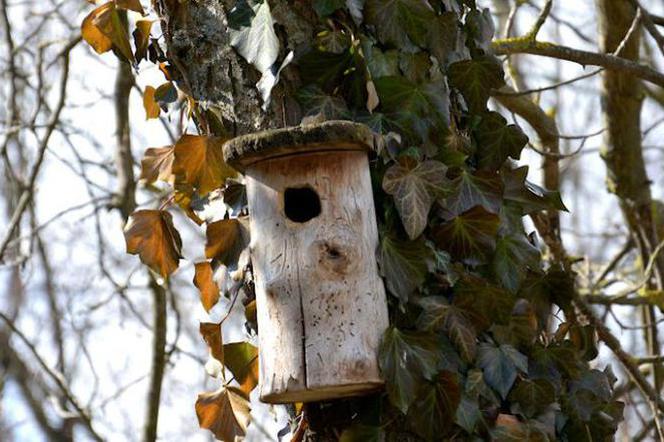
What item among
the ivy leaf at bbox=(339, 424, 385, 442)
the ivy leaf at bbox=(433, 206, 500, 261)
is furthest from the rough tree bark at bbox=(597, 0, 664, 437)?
the ivy leaf at bbox=(339, 424, 385, 442)

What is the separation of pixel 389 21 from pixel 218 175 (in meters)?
0.47

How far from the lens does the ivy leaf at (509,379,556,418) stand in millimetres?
2178

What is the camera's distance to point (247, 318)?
2273mm

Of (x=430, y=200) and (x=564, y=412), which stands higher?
(x=430, y=200)

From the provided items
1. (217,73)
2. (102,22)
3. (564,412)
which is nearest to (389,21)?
(217,73)

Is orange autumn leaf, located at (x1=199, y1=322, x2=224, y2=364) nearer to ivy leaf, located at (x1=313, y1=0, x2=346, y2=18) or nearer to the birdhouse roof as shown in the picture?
the birdhouse roof

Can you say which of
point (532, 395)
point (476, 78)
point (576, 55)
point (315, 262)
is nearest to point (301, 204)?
point (315, 262)

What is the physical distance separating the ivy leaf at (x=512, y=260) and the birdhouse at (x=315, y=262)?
287 mm

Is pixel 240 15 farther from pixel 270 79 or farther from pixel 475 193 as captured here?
pixel 475 193

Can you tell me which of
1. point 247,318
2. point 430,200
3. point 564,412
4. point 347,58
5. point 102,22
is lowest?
point 564,412

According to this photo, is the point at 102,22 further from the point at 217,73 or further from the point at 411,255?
the point at 411,255

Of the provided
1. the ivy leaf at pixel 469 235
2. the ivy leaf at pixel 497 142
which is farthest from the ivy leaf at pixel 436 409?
the ivy leaf at pixel 497 142

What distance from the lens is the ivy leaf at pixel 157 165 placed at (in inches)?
96.4

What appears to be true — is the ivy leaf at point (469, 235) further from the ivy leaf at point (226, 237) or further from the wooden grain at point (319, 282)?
the ivy leaf at point (226, 237)
